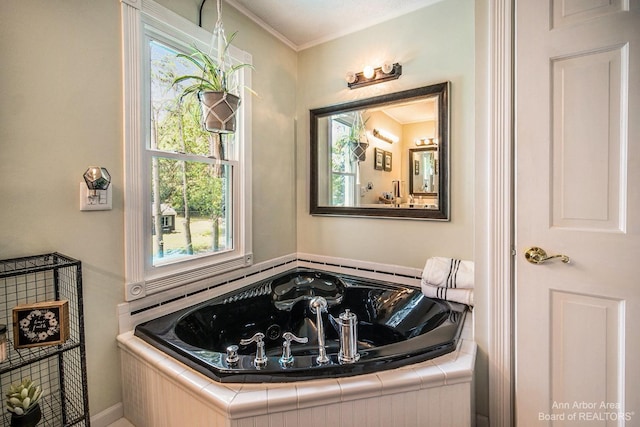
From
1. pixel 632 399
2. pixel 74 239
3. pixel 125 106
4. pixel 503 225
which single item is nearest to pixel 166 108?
pixel 125 106

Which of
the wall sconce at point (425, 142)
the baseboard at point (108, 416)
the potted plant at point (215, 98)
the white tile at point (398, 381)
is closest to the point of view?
the white tile at point (398, 381)

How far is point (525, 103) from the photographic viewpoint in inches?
47.6

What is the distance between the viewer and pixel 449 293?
1.79m

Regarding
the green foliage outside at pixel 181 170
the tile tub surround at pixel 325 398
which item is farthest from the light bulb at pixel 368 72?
the tile tub surround at pixel 325 398

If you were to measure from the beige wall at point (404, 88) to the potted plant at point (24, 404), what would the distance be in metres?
1.82

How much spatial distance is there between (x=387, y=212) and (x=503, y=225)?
967mm

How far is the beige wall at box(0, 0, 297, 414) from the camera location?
113 cm

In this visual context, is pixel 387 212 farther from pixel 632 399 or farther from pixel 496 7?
pixel 632 399

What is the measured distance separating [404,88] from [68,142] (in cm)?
198

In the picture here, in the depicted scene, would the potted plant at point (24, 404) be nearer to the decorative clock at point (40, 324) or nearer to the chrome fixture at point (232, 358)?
the decorative clock at point (40, 324)

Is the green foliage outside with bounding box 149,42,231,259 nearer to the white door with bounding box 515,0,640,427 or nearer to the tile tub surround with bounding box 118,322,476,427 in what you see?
the tile tub surround with bounding box 118,322,476,427

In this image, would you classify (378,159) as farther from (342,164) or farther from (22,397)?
(22,397)

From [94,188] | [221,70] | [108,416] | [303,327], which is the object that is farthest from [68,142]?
[303,327]

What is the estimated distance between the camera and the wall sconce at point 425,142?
199cm
